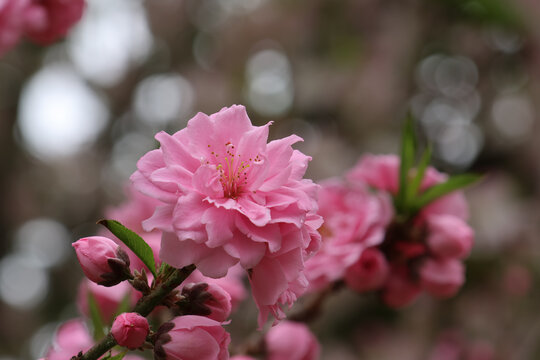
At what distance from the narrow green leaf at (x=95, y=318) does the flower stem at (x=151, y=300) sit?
0.80 ft

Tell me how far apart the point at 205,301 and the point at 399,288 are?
0.36 metres

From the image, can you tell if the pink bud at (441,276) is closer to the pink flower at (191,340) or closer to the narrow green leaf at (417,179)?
the narrow green leaf at (417,179)

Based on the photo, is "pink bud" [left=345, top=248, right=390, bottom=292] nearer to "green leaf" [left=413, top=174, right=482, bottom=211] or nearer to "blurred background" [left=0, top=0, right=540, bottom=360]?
Answer: "green leaf" [left=413, top=174, right=482, bottom=211]

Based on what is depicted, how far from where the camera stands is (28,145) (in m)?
2.90

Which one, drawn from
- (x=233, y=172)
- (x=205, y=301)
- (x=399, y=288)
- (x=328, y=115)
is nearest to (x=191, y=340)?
(x=205, y=301)

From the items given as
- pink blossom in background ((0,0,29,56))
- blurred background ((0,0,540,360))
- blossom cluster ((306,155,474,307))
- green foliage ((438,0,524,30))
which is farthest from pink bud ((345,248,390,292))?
green foliage ((438,0,524,30))

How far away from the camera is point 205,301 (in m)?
0.49

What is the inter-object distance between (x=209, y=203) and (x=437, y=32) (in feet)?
7.10

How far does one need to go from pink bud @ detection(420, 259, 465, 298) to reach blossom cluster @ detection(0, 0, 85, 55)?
67cm

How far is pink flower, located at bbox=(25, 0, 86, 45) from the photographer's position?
35.3 inches

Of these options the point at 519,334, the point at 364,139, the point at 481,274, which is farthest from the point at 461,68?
the point at 519,334

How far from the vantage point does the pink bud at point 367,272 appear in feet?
2.35

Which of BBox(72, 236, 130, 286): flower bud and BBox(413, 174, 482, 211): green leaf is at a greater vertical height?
BBox(72, 236, 130, 286): flower bud

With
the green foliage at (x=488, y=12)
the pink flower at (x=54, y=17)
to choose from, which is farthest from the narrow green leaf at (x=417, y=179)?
the green foliage at (x=488, y=12)
